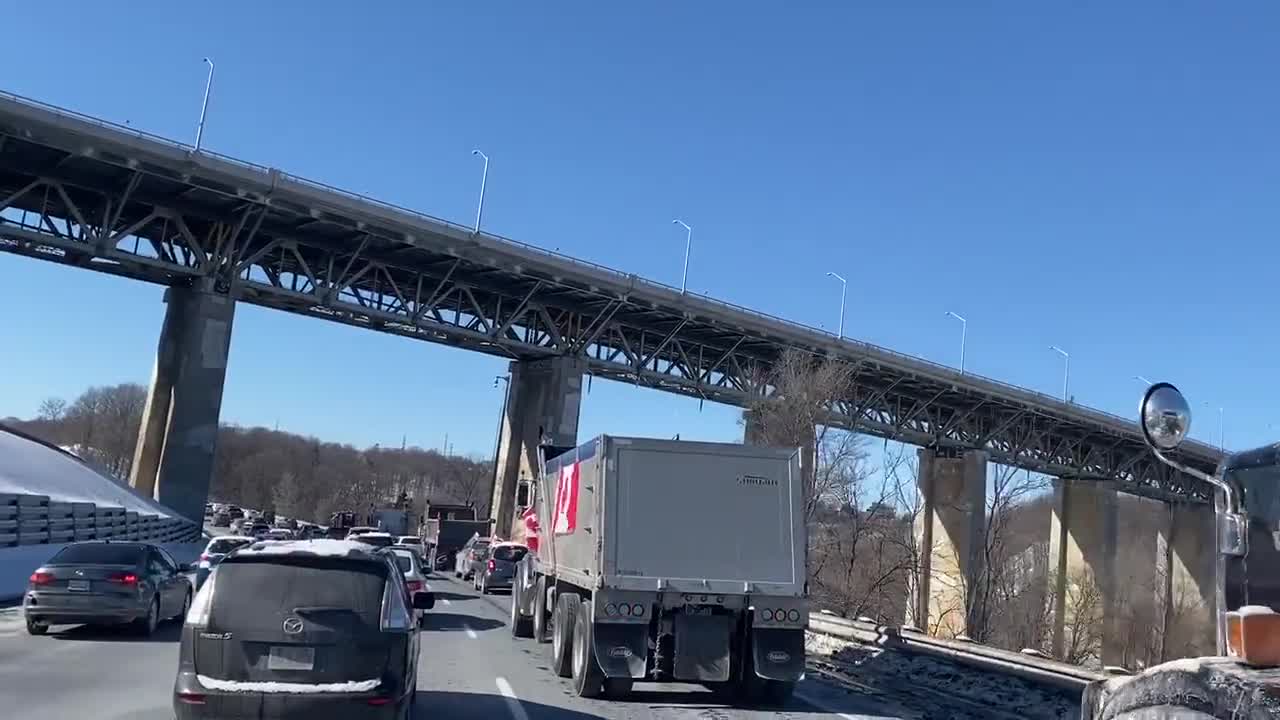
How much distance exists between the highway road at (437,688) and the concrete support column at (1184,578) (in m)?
57.0

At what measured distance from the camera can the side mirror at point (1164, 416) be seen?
178 inches

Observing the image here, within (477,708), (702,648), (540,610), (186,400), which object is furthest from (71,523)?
(702,648)

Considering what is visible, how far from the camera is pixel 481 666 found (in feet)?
54.3

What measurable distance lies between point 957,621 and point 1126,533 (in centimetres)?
3454

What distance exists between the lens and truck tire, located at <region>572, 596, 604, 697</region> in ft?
45.3

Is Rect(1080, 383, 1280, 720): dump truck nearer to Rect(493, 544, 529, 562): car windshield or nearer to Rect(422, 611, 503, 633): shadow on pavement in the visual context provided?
Rect(422, 611, 503, 633): shadow on pavement

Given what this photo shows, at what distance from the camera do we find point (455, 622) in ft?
79.8

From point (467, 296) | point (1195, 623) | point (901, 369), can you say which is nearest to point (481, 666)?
point (467, 296)

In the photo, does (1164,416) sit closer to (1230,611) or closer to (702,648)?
(1230,611)

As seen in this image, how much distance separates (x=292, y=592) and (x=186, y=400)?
38667mm

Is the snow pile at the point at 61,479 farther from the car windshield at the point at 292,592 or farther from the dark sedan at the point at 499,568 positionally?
the car windshield at the point at 292,592

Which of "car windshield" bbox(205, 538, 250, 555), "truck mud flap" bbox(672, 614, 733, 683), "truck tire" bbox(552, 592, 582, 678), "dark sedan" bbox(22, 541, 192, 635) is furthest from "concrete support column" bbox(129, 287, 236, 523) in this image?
"truck mud flap" bbox(672, 614, 733, 683)

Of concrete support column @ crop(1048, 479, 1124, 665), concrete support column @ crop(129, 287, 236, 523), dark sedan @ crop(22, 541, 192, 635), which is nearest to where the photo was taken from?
dark sedan @ crop(22, 541, 192, 635)

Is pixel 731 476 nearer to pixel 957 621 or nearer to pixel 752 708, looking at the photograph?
pixel 752 708
